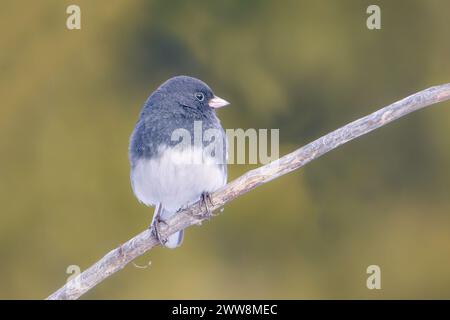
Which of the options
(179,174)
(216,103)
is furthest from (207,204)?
(216,103)

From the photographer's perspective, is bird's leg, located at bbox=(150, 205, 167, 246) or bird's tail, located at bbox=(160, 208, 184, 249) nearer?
bird's leg, located at bbox=(150, 205, 167, 246)

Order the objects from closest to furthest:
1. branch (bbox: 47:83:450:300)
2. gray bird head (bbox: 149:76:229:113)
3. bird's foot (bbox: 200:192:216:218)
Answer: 1. branch (bbox: 47:83:450:300)
2. bird's foot (bbox: 200:192:216:218)
3. gray bird head (bbox: 149:76:229:113)

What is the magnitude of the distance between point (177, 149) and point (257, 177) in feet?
1.26

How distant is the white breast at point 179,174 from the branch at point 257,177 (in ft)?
0.33

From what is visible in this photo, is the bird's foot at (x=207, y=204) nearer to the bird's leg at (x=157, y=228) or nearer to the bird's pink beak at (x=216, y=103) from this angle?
the bird's leg at (x=157, y=228)

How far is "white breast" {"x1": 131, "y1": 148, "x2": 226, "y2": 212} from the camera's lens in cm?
247

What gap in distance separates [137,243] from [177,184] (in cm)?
28

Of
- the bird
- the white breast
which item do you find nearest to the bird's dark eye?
the bird

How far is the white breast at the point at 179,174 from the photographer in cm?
247

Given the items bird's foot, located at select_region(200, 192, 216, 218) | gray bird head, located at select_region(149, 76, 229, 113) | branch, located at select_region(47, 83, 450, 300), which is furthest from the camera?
gray bird head, located at select_region(149, 76, 229, 113)

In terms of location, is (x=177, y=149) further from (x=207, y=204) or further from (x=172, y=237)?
(x=172, y=237)

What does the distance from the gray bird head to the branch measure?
1.51ft

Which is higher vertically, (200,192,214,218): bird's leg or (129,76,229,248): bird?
(129,76,229,248): bird

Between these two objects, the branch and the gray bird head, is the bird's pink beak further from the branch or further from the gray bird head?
the branch
